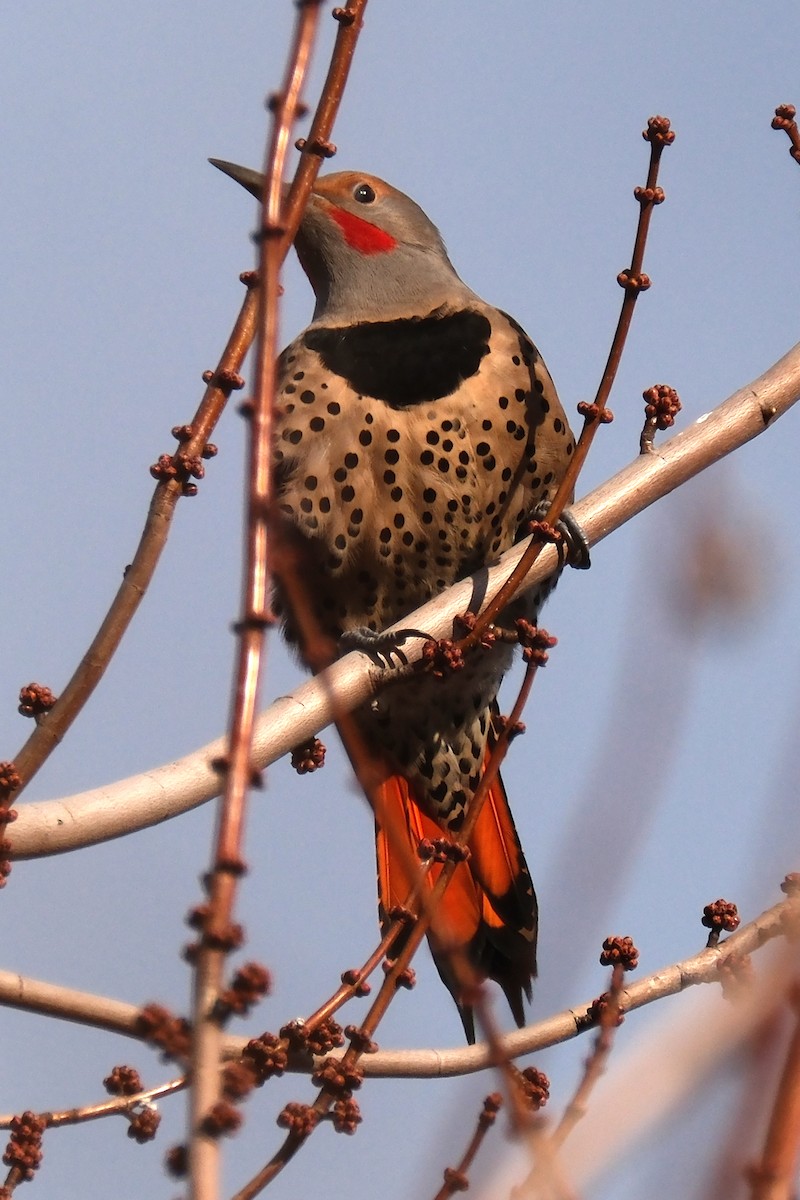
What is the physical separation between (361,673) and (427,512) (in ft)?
3.81

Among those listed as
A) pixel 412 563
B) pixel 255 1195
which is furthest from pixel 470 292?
pixel 255 1195

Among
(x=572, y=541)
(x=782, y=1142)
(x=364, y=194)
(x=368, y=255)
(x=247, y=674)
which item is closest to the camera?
(x=782, y=1142)

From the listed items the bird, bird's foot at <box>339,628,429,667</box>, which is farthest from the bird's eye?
bird's foot at <box>339,628,429,667</box>

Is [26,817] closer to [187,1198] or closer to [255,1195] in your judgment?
[255,1195]

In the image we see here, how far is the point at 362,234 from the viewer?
4.62m

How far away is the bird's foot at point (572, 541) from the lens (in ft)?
9.72

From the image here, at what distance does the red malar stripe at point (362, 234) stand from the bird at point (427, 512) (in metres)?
0.36

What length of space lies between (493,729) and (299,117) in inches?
120

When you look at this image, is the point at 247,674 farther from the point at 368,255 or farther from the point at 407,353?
the point at 368,255

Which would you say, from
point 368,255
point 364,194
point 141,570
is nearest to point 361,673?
point 141,570

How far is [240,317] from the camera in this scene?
2092 mm

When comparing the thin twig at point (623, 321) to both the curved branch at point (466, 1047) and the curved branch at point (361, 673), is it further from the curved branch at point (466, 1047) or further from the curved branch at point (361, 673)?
the curved branch at point (466, 1047)

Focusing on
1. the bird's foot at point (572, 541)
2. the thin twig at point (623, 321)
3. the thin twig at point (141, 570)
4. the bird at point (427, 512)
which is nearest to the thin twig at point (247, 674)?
the thin twig at point (141, 570)

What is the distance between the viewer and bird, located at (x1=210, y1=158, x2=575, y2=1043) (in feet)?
12.6
